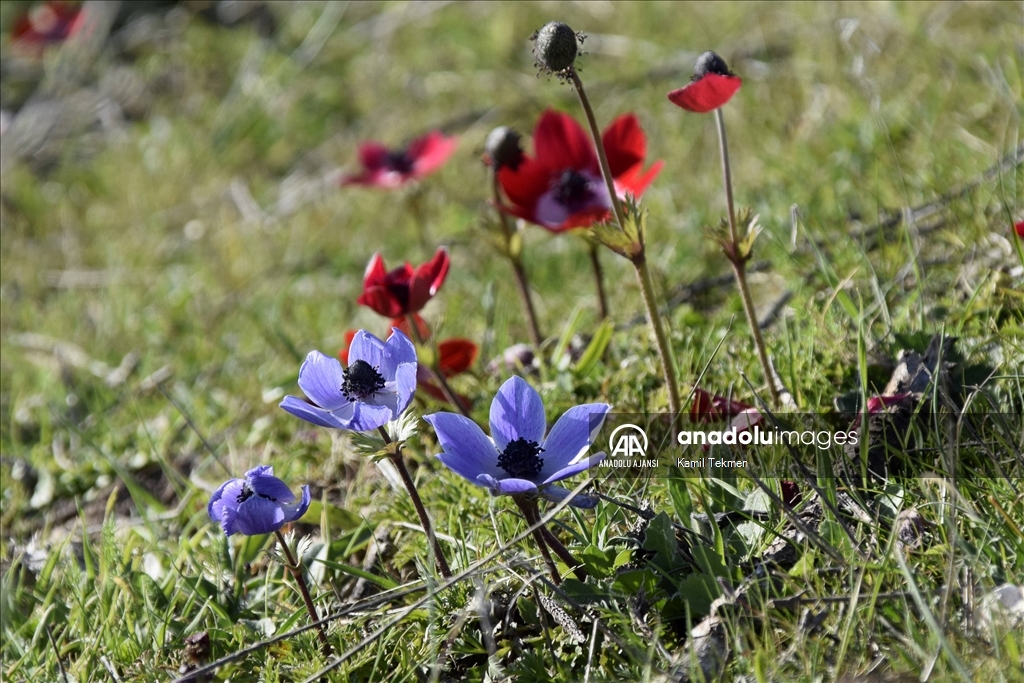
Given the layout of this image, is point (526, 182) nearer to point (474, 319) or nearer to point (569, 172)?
point (569, 172)

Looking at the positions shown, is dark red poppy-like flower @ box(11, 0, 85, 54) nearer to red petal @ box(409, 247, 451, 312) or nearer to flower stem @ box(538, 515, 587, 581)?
red petal @ box(409, 247, 451, 312)

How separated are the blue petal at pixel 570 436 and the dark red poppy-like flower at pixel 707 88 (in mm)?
498

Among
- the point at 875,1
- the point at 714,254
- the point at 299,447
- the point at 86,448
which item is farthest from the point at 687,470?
the point at 875,1

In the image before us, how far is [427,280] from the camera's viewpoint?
5.57 feet

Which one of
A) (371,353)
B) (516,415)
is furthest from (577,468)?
(371,353)

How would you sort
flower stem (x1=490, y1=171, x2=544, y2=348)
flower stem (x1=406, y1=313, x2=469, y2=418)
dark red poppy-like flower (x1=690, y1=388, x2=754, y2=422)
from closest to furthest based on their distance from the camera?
dark red poppy-like flower (x1=690, y1=388, x2=754, y2=422)
flower stem (x1=406, y1=313, x2=469, y2=418)
flower stem (x1=490, y1=171, x2=544, y2=348)

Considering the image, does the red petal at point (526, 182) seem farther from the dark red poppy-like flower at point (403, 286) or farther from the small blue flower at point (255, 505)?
the small blue flower at point (255, 505)

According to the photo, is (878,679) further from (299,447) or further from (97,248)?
(97,248)

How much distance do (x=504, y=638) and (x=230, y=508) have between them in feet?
1.44

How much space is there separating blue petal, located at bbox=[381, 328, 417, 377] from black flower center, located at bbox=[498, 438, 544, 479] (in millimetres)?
196

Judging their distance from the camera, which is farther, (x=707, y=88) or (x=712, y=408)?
(x=712, y=408)

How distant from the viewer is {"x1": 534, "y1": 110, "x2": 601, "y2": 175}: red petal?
6.64 ft

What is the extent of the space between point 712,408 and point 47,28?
4.34 meters

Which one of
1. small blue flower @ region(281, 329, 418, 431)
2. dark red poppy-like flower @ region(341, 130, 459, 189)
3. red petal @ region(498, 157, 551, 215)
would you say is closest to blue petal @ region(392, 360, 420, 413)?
small blue flower @ region(281, 329, 418, 431)
